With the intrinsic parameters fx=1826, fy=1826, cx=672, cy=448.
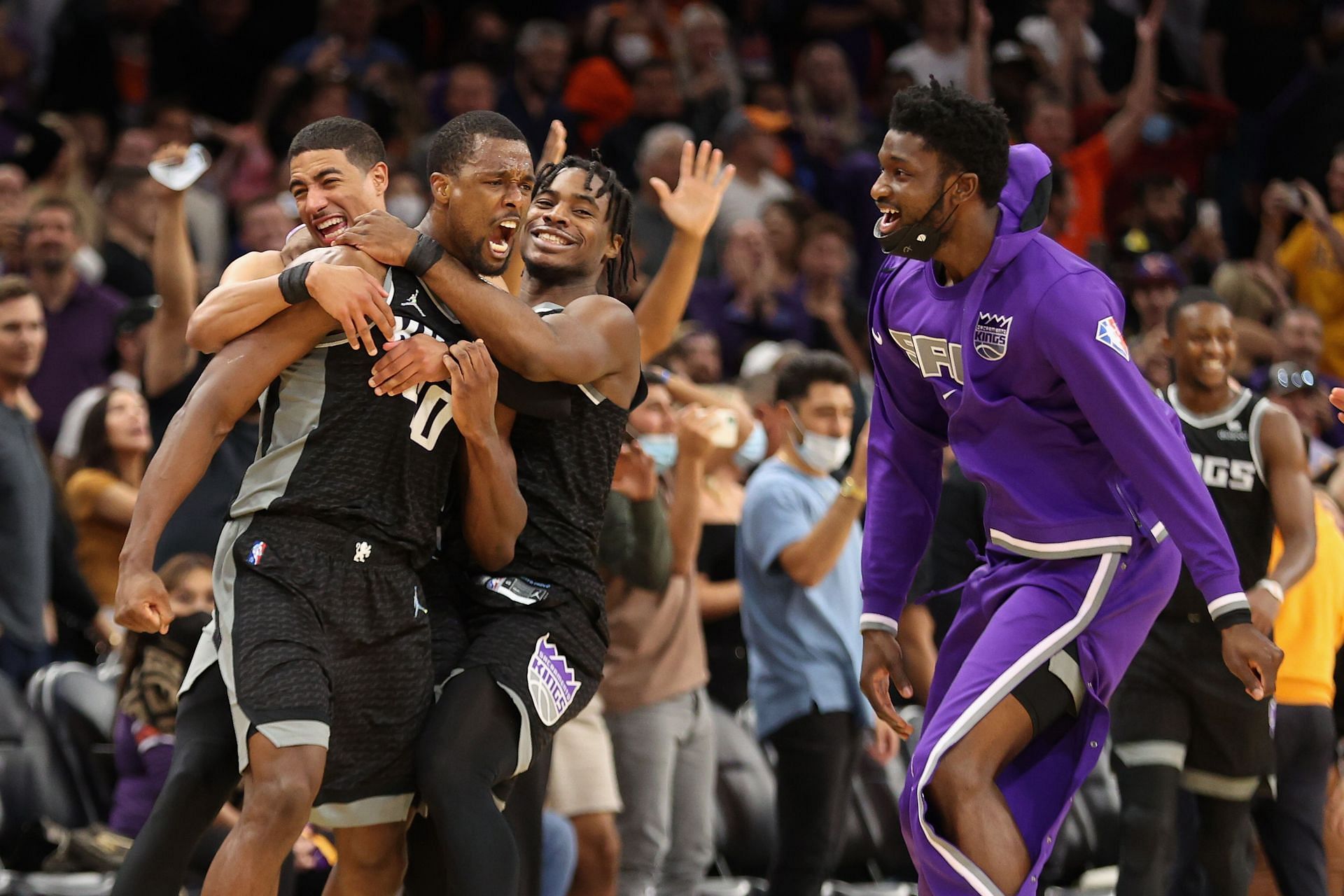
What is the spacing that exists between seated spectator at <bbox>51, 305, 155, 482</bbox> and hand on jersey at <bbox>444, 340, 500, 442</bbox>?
3.61 m

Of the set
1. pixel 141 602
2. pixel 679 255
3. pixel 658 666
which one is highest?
pixel 679 255

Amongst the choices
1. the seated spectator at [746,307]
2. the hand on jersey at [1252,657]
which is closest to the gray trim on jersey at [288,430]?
the hand on jersey at [1252,657]

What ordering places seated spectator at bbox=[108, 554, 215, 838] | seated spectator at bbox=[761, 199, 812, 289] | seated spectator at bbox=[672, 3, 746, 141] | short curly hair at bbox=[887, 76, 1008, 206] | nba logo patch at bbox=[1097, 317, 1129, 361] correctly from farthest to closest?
1. seated spectator at bbox=[672, 3, 746, 141]
2. seated spectator at bbox=[761, 199, 812, 289]
3. seated spectator at bbox=[108, 554, 215, 838]
4. short curly hair at bbox=[887, 76, 1008, 206]
5. nba logo patch at bbox=[1097, 317, 1129, 361]

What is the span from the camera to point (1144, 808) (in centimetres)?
570

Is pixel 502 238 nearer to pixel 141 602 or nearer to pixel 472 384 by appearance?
pixel 472 384

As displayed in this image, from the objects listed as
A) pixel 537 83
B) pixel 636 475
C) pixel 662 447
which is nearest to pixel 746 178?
pixel 537 83

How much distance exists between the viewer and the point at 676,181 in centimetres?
1004

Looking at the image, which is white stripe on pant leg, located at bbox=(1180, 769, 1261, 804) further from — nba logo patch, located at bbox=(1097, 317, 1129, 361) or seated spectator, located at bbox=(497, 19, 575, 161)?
seated spectator, located at bbox=(497, 19, 575, 161)

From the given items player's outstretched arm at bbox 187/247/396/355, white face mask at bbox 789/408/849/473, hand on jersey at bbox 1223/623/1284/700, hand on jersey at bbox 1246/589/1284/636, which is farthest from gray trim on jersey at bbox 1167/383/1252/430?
player's outstretched arm at bbox 187/247/396/355

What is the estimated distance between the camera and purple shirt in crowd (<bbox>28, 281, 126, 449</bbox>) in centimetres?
853

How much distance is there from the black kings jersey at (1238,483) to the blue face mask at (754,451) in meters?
2.63

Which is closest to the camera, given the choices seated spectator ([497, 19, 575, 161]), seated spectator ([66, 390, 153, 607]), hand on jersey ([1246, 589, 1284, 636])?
hand on jersey ([1246, 589, 1284, 636])

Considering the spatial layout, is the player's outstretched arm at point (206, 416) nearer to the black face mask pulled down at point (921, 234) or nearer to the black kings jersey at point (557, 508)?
the black kings jersey at point (557, 508)

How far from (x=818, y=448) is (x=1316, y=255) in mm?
5410
